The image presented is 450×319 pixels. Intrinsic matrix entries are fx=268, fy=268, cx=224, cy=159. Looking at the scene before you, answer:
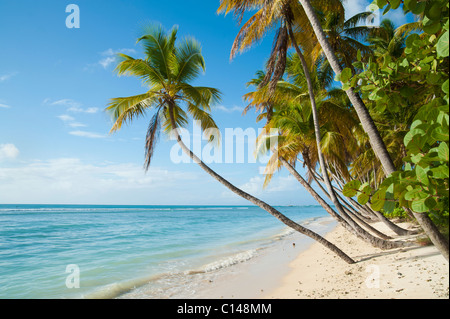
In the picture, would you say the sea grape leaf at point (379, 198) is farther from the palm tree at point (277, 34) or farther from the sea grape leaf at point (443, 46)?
the palm tree at point (277, 34)

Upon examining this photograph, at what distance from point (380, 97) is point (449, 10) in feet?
2.58

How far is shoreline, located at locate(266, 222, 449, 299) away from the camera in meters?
4.17

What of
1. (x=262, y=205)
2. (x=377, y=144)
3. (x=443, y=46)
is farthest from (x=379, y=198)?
(x=262, y=205)

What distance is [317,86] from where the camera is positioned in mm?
12945

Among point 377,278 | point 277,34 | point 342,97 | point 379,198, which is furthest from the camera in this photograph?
point 342,97

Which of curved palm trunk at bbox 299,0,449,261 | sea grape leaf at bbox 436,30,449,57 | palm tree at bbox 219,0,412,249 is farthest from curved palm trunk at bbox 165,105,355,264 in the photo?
sea grape leaf at bbox 436,30,449,57

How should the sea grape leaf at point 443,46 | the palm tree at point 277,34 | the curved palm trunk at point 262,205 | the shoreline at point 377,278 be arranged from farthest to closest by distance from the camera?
the palm tree at point 277,34
the curved palm trunk at point 262,205
the shoreline at point 377,278
the sea grape leaf at point 443,46

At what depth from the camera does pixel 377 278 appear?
5.41 m

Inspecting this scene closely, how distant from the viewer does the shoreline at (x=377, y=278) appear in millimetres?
4173

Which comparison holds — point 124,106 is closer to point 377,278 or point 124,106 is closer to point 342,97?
point 377,278

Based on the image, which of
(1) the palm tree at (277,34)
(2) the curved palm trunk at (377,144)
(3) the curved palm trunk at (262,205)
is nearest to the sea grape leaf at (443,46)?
(2) the curved palm trunk at (377,144)

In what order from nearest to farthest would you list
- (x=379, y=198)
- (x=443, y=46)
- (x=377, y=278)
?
1. (x=443, y=46)
2. (x=379, y=198)
3. (x=377, y=278)

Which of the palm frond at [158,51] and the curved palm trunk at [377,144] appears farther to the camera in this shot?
the palm frond at [158,51]
